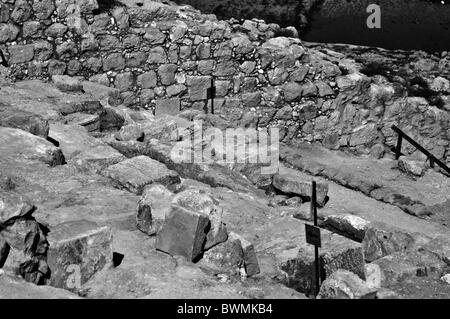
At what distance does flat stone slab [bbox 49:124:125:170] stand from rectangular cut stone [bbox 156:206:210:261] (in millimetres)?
2847

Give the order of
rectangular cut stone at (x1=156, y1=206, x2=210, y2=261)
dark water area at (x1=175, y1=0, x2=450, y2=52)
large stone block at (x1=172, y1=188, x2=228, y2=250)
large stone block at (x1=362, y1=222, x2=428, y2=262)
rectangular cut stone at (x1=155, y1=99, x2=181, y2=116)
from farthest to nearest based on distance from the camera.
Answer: dark water area at (x1=175, y1=0, x2=450, y2=52) → rectangular cut stone at (x1=155, y1=99, x2=181, y2=116) → large stone block at (x1=362, y1=222, x2=428, y2=262) → large stone block at (x1=172, y1=188, x2=228, y2=250) → rectangular cut stone at (x1=156, y1=206, x2=210, y2=261)

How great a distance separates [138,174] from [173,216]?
235 cm

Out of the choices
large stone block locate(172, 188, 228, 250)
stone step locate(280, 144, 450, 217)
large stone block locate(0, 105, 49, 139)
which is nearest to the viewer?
large stone block locate(172, 188, 228, 250)

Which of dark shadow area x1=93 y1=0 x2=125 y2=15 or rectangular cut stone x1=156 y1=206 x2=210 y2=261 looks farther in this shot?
dark shadow area x1=93 y1=0 x2=125 y2=15

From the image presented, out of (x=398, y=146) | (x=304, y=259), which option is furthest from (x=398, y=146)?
(x=304, y=259)

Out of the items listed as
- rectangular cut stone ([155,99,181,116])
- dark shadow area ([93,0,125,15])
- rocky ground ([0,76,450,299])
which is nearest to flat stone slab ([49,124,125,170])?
rocky ground ([0,76,450,299])

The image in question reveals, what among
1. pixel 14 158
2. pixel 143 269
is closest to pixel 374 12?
pixel 14 158

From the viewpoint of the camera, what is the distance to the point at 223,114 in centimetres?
1559

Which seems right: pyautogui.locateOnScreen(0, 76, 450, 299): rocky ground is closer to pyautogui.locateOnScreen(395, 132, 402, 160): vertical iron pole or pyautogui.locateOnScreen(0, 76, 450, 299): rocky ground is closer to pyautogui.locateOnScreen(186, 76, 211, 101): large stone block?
pyautogui.locateOnScreen(186, 76, 211, 101): large stone block

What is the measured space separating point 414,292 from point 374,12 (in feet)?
51.8

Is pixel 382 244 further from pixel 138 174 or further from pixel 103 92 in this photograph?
pixel 103 92

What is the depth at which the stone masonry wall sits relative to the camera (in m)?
14.3

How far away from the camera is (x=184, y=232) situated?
26.2ft

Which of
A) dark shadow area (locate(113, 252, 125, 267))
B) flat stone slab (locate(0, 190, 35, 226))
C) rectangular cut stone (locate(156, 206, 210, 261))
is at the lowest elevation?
dark shadow area (locate(113, 252, 125, 267))
